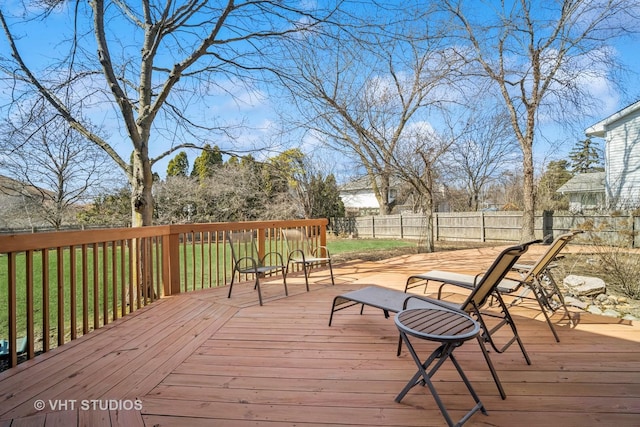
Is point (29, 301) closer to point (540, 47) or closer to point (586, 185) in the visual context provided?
point (540, 47)

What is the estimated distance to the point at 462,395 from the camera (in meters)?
1.93

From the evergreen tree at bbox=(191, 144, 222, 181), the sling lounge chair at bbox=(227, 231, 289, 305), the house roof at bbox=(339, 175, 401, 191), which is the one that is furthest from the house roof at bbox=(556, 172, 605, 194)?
the evergreen tree at bbox=(191, 144, 222, 181)

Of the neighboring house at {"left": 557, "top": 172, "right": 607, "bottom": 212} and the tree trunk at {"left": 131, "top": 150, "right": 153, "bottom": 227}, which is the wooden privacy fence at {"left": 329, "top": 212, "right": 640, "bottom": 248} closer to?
the neighboring house at {"left": 557, "top": 172, "right": 607, "bottom": 212}

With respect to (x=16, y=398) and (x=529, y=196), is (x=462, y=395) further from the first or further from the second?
(x=529, y=196)

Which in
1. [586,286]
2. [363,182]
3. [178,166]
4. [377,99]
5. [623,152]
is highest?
[377,99]

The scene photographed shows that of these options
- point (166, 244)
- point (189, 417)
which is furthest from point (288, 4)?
point (189, 417)

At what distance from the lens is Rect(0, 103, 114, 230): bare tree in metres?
8.09

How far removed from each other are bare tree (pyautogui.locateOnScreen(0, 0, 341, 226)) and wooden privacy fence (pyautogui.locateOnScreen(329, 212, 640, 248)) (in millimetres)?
8922

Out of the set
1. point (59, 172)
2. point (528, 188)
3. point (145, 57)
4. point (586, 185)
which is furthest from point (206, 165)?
point (586, 185)

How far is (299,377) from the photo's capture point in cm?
219

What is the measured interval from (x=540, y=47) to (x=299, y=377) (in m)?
9.93

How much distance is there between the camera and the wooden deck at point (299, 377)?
1756 mm

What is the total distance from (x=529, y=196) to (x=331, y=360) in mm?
9325

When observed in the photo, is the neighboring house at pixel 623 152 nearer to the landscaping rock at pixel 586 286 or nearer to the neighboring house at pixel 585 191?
the neighboring house at pixel 585 191
